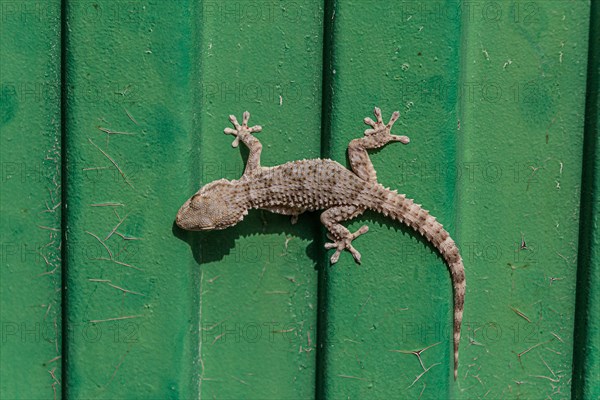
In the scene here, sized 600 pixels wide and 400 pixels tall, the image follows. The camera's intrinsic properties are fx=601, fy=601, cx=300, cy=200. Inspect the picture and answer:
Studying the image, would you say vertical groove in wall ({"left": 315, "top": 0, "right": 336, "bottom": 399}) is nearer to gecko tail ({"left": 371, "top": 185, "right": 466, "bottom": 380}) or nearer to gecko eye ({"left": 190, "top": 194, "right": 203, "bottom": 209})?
gecko tail ({"left": 371, "top": 185, "right": 466, "bottom": 380})

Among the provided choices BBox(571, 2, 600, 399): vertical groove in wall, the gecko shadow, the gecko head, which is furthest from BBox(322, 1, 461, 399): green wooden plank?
BBox(571, 2, 600, 399): vertical groove in wall

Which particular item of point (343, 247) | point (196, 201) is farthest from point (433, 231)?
point (196, 201)

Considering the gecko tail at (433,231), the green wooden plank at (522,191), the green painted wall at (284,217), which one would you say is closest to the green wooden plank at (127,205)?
the green painted wall at (284,217)

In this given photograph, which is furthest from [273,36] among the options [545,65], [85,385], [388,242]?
[85,385]

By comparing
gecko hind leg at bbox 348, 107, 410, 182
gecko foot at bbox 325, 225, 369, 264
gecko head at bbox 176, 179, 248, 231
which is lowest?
gecko foot at bbox 325, 225, 369, 264

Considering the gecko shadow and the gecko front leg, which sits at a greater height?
the gecko front leg

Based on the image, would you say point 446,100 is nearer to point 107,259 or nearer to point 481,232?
point 481,232
